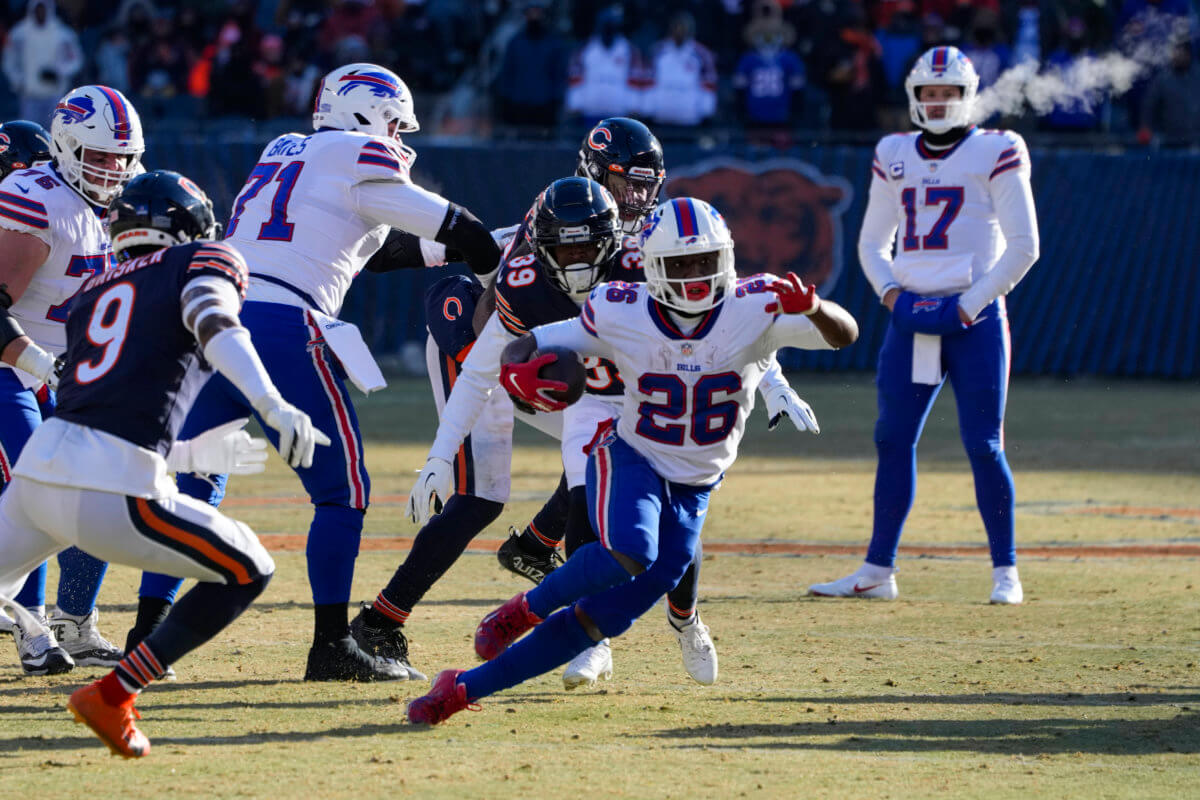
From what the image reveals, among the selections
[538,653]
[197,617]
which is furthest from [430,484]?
[197,617]

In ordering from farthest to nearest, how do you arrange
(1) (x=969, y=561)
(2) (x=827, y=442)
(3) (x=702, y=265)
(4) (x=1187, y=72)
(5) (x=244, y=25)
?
(5) (x=244, y=25), (4) (x=1187, y=72), (2) (x=827, y=442), (1) (x=969, y=561), (3) (x=702, y=265)

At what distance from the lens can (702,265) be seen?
4996mm

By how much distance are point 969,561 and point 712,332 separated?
12.2ft

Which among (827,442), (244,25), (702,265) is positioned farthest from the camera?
(244,25)

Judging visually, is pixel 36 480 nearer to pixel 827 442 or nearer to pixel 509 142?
pixel 827 442

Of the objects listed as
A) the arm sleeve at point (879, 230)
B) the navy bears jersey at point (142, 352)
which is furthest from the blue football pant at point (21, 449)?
the arm sleeve at point (879, 230)

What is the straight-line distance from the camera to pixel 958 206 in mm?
7309

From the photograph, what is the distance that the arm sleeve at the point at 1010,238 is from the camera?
23.2 ft

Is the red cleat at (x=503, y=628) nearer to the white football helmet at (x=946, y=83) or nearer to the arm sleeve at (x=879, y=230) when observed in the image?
the arm sleeve at (x=879, y=230)

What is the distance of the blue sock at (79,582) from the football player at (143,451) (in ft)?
4.07

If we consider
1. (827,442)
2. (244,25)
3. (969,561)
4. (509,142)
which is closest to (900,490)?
(969,561)

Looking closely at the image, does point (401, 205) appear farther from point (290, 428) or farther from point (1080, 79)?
point (1080, 79)

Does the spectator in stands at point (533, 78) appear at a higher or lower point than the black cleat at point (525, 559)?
higher

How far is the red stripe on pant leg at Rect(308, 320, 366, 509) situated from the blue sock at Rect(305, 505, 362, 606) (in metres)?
0.07
